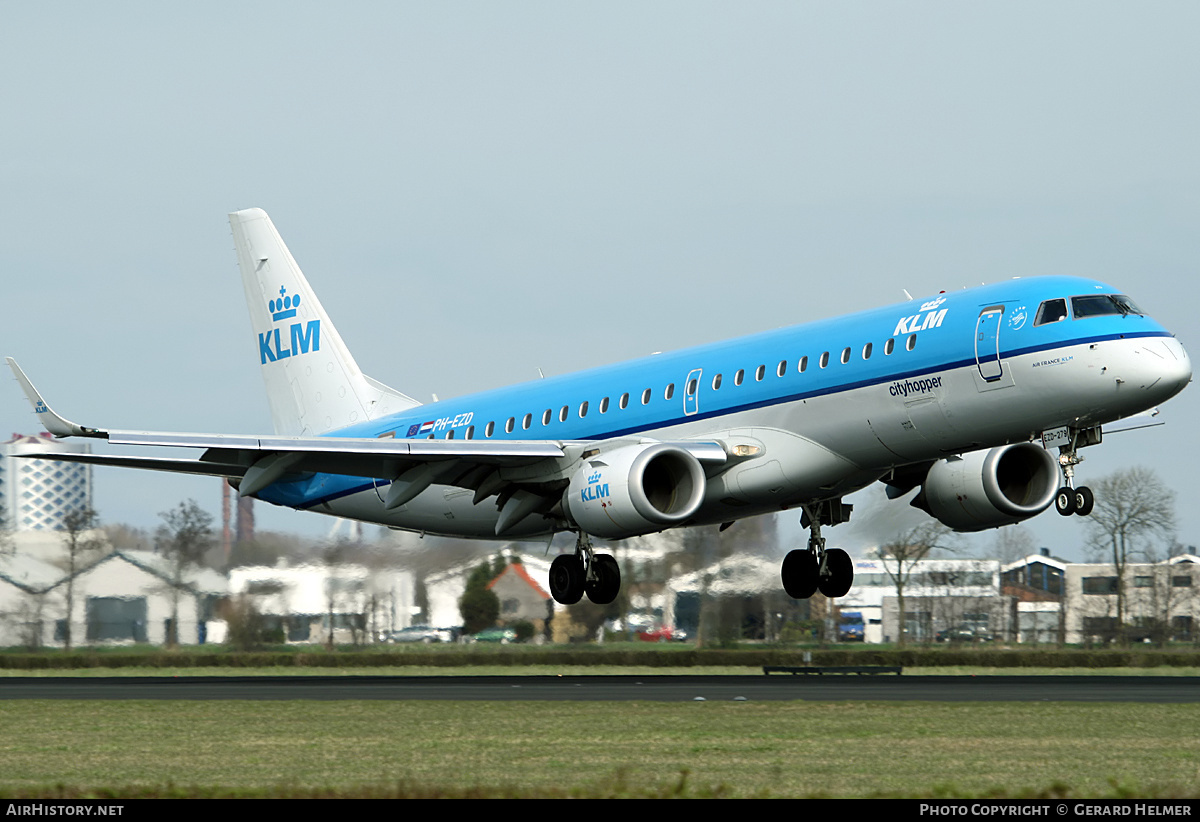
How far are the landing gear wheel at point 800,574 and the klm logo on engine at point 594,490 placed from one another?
712 centimetres

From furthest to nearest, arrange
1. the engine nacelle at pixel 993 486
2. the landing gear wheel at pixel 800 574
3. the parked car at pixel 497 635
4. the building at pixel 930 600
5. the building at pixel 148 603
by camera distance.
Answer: the building at pixel 930 600 < the building at pixel 148 603 < the parked car at pixel 497 635 < the landing gear wheel at pixel 800 574 < the engine nacelle at pixel 993 486

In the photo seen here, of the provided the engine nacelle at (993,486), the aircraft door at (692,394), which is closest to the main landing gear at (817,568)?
the engine nacelle at (993,486)

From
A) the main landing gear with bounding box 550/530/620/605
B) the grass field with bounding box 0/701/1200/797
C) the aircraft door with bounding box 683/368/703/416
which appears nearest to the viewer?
the grass field with bounding box 0/701/1200/797

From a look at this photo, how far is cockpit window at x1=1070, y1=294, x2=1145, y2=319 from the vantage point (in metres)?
25.9

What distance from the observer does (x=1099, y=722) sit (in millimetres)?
21703

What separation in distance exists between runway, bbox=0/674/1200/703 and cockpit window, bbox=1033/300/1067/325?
647cm

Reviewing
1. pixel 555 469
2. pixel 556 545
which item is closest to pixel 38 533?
pixel 556 545

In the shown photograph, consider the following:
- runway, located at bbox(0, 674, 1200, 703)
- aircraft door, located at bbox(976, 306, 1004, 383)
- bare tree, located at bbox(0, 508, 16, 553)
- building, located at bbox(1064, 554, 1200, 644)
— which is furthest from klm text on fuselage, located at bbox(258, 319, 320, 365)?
building, located at bbox(1064, 554, 1200, 644)

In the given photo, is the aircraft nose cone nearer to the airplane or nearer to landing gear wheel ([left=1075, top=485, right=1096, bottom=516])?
the airplane

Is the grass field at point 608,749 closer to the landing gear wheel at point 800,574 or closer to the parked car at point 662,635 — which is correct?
→ the landing gear wheel at point 800,574

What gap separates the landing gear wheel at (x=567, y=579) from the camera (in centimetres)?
3225

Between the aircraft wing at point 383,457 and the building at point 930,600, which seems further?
the building at point 930,600

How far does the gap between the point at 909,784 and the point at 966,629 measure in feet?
119

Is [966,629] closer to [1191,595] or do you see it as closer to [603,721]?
[1191,595]
